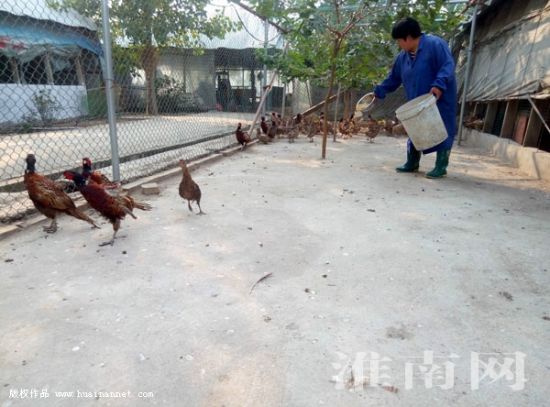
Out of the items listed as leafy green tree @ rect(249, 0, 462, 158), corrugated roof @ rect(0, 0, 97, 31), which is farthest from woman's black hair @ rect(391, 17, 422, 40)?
corrugated roof @ rect(0, 0, 97, 31)

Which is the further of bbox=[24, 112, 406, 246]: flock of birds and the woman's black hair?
the woman's black hair

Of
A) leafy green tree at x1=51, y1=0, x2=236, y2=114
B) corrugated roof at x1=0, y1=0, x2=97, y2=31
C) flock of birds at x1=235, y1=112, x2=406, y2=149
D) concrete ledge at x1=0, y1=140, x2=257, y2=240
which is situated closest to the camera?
concrete ledge at x1=0, y1=140, x2=257, y2=240

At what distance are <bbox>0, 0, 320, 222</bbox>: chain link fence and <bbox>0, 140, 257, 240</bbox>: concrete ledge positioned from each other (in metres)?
0.13

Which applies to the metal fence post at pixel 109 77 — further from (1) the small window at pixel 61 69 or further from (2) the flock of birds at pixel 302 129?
(1) the small window at pixel 61 69

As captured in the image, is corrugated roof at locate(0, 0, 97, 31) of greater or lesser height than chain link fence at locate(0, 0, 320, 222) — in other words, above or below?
above

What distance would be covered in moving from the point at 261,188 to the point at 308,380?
3.41 metres

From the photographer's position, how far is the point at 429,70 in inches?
207

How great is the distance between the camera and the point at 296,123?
10922 mm

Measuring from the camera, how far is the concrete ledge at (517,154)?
5.50 metres

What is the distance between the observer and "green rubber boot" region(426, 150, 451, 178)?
217 inches

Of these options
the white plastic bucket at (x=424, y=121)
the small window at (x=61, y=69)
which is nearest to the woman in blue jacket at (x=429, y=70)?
the white plastic bucket at (x=424, y=121)

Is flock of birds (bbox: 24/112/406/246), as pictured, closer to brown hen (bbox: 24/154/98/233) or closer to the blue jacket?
brown hen (bbox: 24/154/98/233)

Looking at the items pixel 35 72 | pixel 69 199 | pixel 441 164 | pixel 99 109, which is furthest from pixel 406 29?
pixel 35 72

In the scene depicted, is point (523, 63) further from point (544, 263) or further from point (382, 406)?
point (382, 406)
